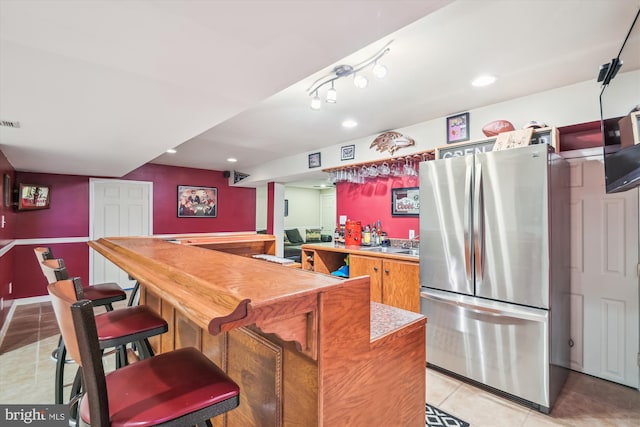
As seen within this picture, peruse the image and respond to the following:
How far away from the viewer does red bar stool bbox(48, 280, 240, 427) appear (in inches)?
28.5

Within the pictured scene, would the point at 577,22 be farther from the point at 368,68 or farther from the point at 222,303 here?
the point at 222,303

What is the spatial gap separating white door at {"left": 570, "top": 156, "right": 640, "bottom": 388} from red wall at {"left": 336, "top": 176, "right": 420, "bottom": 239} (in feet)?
5.02

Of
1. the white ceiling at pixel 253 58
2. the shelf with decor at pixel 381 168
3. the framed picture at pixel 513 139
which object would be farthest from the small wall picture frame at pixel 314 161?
the framed picture at pixel 513 139

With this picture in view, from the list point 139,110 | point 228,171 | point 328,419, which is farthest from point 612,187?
point 228,171

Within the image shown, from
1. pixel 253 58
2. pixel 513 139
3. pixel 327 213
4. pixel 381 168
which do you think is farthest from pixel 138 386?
pixel 327 213

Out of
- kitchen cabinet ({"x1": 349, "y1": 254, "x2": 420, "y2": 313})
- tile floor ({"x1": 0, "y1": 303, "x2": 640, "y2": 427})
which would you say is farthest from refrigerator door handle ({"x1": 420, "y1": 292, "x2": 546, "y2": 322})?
tile floor ({"x1": 0, "y1": 303, "x2": 640, "y2": 427})

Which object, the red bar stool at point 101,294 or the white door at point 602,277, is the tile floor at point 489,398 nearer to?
the white door at point 602,277

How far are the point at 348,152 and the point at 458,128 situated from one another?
5.11 feet

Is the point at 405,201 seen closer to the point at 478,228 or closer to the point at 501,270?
the point at 478,228

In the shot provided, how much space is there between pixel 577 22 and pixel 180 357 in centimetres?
257

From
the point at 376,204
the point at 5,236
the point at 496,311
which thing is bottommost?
the point at 496,311

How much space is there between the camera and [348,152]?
13.9 feet

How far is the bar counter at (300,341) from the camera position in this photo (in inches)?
29.5

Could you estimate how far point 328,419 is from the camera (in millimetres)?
878
